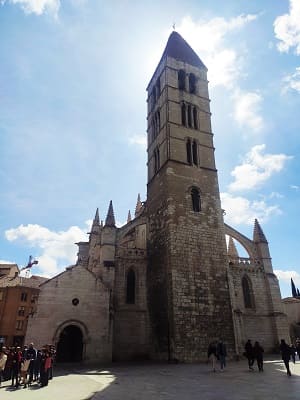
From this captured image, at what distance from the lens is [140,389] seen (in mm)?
8750

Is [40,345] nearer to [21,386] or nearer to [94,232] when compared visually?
[21,386]

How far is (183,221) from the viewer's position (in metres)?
20.7

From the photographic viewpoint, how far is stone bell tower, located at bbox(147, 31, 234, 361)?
709 inches

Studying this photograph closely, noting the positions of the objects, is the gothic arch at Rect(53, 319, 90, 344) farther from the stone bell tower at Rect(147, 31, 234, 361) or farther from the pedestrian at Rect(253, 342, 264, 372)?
the pedestrian at Rect(253, 342, 264, 372)

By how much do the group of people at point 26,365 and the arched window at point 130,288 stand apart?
944 centimetres

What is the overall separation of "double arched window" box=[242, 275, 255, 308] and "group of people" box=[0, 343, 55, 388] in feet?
54.2

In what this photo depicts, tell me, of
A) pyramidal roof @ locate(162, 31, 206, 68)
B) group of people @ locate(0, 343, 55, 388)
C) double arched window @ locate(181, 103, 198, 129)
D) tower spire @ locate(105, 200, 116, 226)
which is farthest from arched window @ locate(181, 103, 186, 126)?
group of people @ locate(0, 343, 55, 388)

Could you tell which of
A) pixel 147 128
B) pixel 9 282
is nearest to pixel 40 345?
pixel 147 128

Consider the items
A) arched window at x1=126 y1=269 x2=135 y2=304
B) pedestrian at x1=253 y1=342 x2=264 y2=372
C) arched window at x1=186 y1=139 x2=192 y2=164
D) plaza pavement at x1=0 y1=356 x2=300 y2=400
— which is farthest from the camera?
arched window at x1=186 y1=139 x2=192 y2=164

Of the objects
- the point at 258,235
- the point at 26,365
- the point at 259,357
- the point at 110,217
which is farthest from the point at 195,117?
the point at 26,365

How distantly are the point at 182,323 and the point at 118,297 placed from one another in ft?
17.2

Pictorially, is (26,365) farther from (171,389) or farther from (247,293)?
(247,293)

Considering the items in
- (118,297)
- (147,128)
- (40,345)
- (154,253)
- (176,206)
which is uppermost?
(147,128)

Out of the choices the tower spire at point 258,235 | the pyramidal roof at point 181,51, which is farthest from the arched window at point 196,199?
the pyramidal roof at point 181,51
